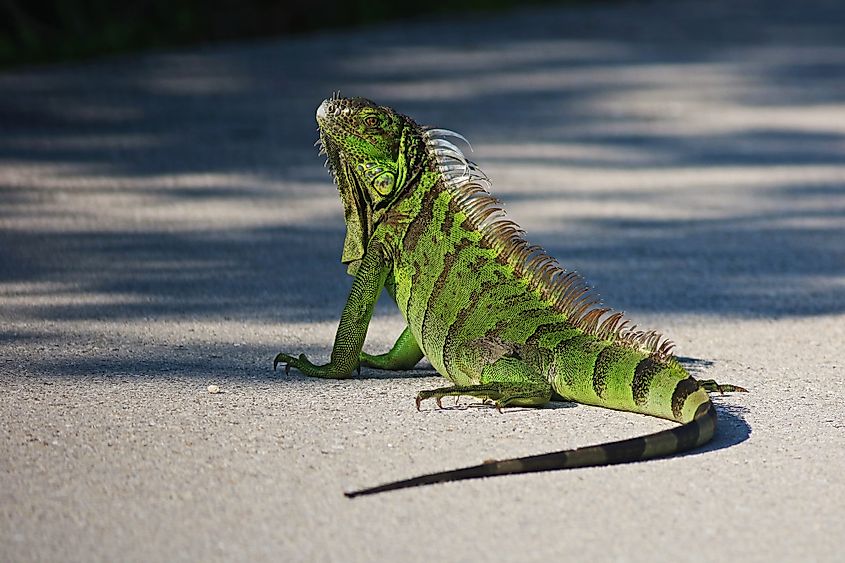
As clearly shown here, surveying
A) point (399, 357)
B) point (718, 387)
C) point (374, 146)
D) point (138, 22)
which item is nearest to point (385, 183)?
point (374, 146)

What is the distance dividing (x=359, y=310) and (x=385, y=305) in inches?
71.5

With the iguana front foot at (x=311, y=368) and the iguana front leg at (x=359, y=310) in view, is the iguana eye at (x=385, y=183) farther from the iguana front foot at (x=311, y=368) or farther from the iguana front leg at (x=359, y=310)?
the iguana front foot at (x=311, y=368)

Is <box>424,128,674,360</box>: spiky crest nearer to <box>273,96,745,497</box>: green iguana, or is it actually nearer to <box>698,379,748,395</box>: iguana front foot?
<box>273,96,745,497</box>: green iguana

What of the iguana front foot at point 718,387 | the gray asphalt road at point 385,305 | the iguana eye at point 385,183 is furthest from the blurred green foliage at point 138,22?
the iguana front foot at point 718,387

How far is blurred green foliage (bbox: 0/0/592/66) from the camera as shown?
14.6 m

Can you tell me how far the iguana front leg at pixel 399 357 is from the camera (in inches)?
213

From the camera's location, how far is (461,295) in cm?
501

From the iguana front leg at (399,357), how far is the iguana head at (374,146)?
0.48m

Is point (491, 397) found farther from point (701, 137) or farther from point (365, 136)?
point (701, 137)

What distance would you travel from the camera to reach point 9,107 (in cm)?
1180

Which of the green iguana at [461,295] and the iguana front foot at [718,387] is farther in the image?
the iguana front foot at [718,387]

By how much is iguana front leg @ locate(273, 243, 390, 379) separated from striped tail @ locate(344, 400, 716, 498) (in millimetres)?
1144

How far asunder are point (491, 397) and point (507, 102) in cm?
788

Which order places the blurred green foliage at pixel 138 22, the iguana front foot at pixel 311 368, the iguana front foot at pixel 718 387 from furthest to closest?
the blurred green foliage at pixel 138 22 < the iguana front foot at pixel 311 368 < the iguana front foot at pixel 718 387
